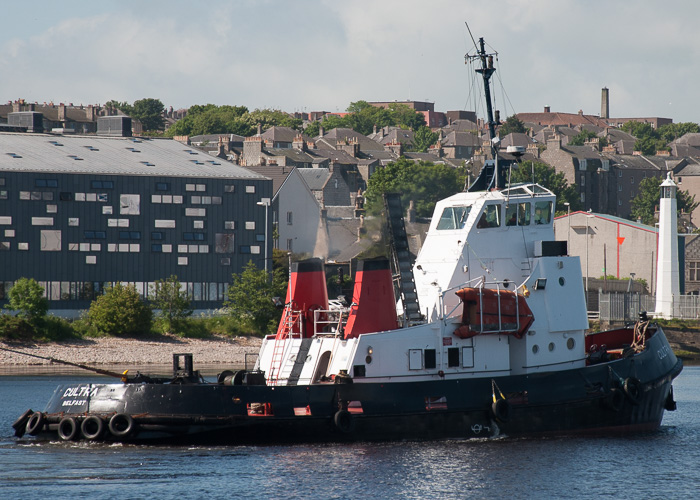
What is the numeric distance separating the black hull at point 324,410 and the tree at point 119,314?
28.9 metres

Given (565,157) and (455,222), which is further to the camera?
(565,157)

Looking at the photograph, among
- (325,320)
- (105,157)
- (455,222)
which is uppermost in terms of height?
(105,157)

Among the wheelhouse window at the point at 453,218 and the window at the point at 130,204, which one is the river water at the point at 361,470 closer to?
the wheelhouse window at the point at 453,218

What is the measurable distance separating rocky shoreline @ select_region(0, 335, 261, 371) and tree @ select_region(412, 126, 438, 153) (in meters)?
102

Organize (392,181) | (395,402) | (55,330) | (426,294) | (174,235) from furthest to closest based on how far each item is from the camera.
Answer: (392,181), (174,235), (55,330), (426,294), (395,402)

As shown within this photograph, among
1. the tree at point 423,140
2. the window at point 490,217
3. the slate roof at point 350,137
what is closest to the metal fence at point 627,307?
Answer: the window at point 490,217

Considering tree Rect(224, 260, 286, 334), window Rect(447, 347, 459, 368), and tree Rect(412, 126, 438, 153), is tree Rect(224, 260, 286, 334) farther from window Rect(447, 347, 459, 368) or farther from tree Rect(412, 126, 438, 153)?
tree Rect(412, 126, 438, 153)

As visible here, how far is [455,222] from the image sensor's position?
93.7ft

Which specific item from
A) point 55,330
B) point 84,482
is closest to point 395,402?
point 84,482

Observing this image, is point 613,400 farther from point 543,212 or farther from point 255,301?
point 255,301

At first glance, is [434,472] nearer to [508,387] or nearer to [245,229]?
[508,387]

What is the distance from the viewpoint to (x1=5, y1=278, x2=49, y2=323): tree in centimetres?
5441

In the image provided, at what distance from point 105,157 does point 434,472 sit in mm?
42456

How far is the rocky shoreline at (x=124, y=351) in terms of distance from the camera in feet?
170
